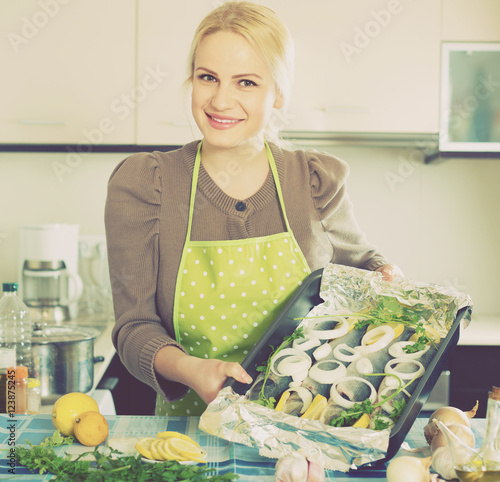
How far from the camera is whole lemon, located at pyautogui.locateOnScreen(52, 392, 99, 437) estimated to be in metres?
0.94

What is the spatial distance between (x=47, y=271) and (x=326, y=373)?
160cm

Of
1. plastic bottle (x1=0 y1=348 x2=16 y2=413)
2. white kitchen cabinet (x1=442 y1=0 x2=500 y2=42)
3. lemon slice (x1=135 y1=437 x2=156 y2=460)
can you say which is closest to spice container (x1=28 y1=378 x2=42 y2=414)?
plastic bottle (x1=0 y1=348 x2=16 y2=413)

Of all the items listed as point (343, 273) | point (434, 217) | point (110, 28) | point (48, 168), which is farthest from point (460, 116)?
point (48, 168)

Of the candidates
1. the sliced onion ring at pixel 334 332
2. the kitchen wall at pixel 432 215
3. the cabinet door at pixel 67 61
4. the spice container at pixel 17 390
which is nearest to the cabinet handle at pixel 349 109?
the kitchen wall at pixel 432 215

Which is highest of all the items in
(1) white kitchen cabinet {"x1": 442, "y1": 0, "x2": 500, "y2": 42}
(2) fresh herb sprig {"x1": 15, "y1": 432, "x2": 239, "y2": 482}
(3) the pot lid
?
(1) white kitchen cabinet {"x1": 442, "y1": 0, "x2": 500, "y2": 42}

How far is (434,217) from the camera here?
2.70 metres

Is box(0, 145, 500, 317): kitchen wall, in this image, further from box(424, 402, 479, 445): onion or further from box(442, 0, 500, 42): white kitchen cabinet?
box(424, 402, 479, 445): onion

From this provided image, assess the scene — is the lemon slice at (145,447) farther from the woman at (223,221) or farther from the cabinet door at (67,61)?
the cabinet door at (67,61)

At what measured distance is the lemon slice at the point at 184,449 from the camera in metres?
0.84

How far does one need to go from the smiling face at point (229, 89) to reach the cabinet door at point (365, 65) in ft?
3.89

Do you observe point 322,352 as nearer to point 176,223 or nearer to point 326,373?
point 326,373

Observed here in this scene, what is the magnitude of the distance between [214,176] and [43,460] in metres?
0.66

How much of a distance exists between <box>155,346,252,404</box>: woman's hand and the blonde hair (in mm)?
562

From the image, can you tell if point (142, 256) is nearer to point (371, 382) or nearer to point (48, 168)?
point (371, 382)
